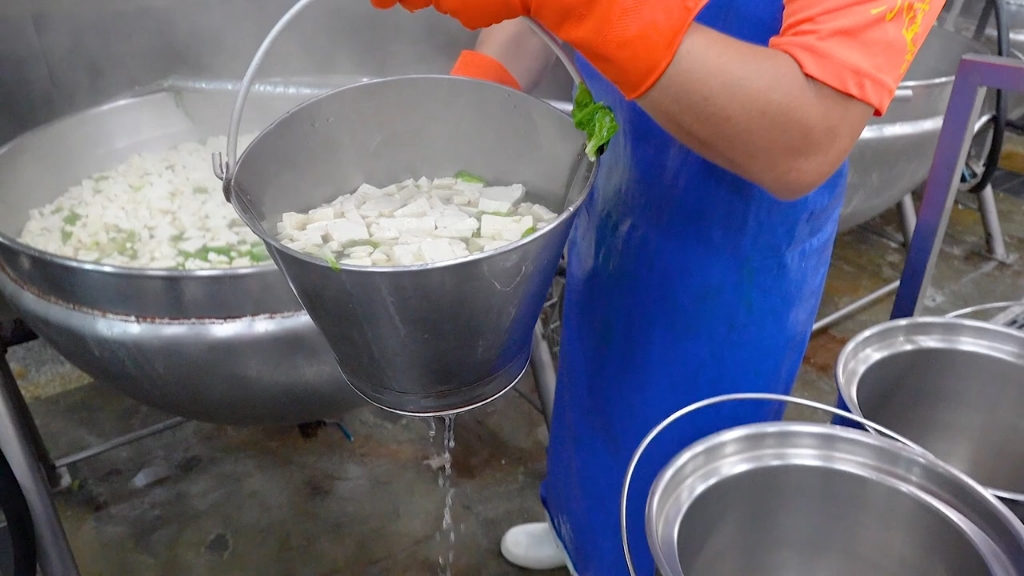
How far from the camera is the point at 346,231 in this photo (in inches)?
30.2

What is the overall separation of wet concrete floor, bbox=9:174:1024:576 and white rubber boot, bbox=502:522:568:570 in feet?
Result: 0.15

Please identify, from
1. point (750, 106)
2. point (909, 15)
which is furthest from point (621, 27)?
point (909, 15)

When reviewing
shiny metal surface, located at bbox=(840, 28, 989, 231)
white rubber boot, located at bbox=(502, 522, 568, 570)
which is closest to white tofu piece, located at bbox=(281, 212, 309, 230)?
→ white rubber boot, located at bbox=(502, 522, 568, 570)

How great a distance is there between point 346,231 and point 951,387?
874 millimetres

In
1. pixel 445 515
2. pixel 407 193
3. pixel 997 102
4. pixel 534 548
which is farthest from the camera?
pixel 997 102

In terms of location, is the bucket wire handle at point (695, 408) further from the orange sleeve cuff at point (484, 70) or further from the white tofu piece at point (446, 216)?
the orange sleeve cuff at point (484, 70)

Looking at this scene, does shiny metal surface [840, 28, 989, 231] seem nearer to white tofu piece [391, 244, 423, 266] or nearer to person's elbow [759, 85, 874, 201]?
person's elbow [759, 85, 874, 201]

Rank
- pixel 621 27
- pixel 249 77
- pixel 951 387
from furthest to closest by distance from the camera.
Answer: pixel 951 387
pixel 249 77
pixel 621 27

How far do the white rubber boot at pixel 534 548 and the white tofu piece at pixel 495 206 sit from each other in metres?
0.91

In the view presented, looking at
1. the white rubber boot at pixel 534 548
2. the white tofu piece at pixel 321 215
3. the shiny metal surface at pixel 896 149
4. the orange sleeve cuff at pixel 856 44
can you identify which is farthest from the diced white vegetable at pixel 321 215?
the shiny metal surface at pixel 896 149

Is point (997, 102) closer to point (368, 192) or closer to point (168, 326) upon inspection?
point (368, 192)

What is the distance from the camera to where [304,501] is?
5.49 ft

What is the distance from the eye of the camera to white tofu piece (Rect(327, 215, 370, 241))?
760 millimetres

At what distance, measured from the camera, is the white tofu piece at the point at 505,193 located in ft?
2.74
